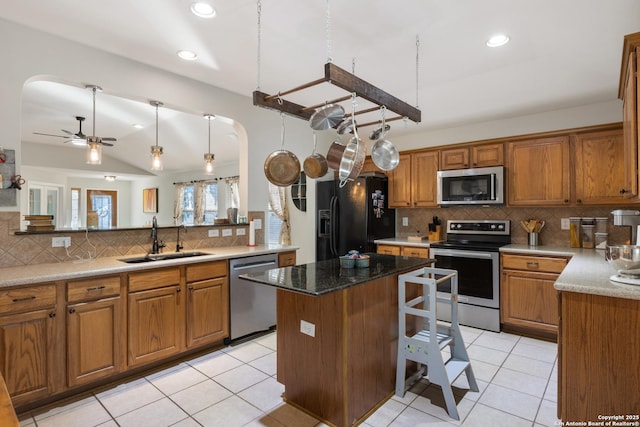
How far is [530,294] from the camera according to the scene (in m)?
3.42

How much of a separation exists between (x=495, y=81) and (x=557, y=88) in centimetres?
64

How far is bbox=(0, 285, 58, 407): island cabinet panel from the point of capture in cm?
203

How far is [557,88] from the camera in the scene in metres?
3.25

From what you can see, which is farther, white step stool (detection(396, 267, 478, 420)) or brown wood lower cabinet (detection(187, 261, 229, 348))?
brown wood lower cabinet (detection(187, 261, 229, 348))

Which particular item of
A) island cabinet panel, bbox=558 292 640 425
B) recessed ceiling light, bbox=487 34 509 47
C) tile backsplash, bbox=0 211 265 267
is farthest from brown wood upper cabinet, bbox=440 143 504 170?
tile backsplash, bbox=0 211 265 267

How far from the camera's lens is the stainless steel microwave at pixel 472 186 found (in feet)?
12.8

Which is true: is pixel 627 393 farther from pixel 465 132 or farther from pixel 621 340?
pixel 465 132

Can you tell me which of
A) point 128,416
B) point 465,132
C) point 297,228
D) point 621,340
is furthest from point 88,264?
point 465,132

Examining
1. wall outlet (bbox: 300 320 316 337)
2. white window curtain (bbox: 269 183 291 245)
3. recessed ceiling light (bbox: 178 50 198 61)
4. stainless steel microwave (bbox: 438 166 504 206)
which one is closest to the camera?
wall outlet (bbox: 300 320 316 337)

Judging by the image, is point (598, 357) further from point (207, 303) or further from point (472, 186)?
point (207, 303)

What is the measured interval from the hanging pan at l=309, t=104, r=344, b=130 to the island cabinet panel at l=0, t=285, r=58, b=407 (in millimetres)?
2021

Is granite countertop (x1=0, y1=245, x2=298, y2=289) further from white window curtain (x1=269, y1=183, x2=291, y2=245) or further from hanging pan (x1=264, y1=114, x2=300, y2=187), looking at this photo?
white window curtain (x1=269, y1=183, x2=291, y2=245)

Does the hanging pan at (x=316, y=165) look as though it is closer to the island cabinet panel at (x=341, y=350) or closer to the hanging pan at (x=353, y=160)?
the hanging pan at (x=353, y=160)

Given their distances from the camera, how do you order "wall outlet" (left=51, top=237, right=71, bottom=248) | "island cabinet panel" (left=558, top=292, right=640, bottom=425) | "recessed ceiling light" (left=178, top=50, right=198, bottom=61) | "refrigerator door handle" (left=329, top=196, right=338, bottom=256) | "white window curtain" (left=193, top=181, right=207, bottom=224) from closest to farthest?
"island cabinet panel" (left=558, top=292, right=640, bottom=425) → "wall outlet" (left=51, top=237, right=71, bottom=248) → "recessed ceiling light" (left=178, top=50, right=198, bottom=61) → "refrigerator door handle" (left=329, top=196, right=338, bottom=256) → "white window curtain" (left=193, top=181, right=207, bottom=224)
